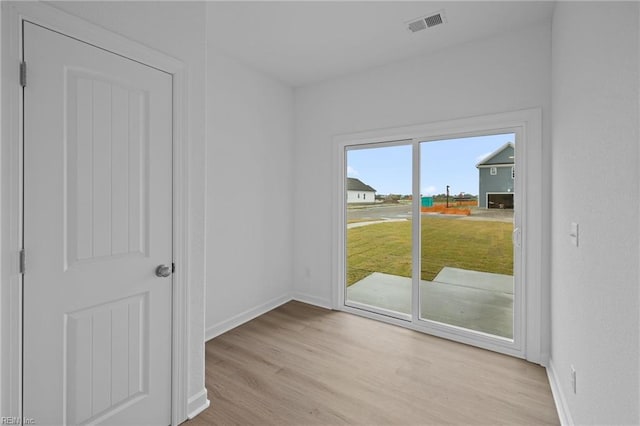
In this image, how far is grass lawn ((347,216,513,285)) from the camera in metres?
2.78

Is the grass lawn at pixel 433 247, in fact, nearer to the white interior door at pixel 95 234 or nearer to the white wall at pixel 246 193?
the white wall at pixel 246 193

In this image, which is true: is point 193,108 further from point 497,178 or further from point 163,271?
point 497,178

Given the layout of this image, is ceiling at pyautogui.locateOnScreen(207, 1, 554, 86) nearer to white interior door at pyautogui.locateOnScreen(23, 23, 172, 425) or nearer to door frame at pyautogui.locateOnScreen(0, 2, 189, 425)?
white interior door at pyautogui.locateOnScreen(23, 23, 172, 425)

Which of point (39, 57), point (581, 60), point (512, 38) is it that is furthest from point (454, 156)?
point (39, 57)

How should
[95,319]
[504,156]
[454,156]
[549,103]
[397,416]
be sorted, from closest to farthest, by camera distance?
[95,319], [397,416], [549,103], [504,156], [454,156]

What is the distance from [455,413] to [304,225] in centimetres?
247

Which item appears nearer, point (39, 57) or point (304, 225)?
point (39, 57)

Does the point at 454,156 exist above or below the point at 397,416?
above

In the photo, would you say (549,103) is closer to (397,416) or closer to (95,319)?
(397,416)

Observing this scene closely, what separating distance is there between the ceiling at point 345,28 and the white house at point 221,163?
0.02m

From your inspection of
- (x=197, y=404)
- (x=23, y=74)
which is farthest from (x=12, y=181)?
(x=197, y=404)

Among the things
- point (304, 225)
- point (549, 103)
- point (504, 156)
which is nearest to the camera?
point (549, 103)

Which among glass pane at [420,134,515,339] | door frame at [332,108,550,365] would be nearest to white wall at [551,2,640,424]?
door frame at [332,108,550,365]

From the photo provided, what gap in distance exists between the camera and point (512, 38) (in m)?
2.55
